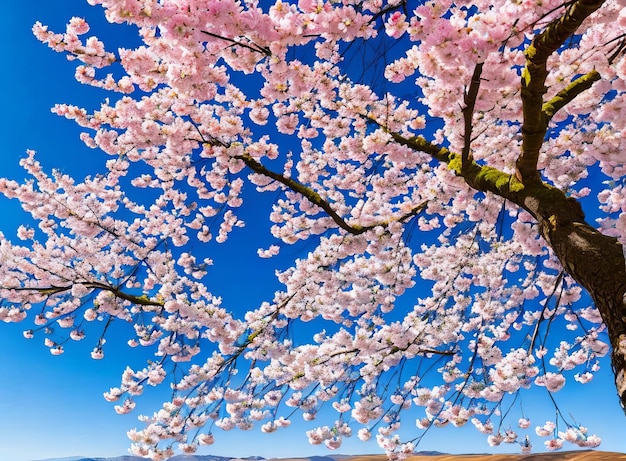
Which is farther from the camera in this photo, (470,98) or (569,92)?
(569,92)

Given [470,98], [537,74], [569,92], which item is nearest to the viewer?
[537,74]

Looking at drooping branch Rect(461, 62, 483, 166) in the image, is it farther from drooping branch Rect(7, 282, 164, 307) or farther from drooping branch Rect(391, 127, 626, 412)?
drooping branch Rect(7, 282, 164, 307)

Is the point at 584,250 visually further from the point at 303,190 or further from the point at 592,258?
the point at 303,190

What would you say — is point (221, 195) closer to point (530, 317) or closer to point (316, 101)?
point (316, 101)

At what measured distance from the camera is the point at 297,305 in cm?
820

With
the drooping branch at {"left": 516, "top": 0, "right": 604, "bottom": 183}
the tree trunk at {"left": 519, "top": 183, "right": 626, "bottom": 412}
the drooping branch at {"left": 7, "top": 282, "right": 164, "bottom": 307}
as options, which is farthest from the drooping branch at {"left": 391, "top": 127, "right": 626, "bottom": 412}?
the drooping branch at {"left": 7, "top": 282, "right": 164, "bottom": 307}

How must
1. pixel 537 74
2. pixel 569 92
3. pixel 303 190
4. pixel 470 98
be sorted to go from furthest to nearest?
pixel 303 190 → pixel 569 92 → pixel 470 98 → pixel 537 74

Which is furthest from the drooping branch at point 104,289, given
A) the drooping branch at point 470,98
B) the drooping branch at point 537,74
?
the drooping branch at point 537,74

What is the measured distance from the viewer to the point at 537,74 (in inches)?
143

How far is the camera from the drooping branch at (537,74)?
117 inches

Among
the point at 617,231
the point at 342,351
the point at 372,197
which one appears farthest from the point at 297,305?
the point at 617,231

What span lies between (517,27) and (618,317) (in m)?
2.54

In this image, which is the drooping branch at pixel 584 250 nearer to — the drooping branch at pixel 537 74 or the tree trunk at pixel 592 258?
the tree trunk at pixel 592 258

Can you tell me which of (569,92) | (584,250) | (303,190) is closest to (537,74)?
(569,92)
